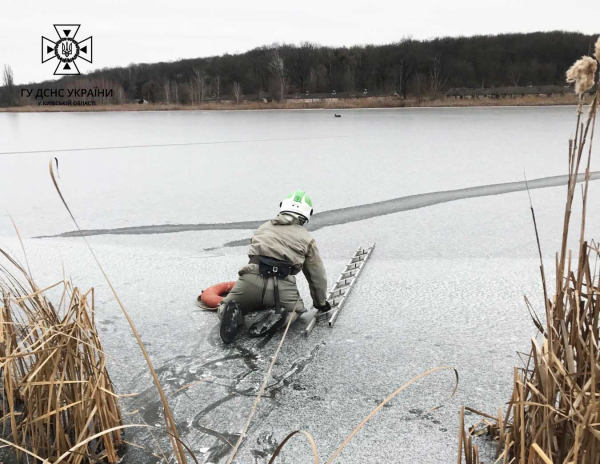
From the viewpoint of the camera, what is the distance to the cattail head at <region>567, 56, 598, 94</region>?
1222 millimetres

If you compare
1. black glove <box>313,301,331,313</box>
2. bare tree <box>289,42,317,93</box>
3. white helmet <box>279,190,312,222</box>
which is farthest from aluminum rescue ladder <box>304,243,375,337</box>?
bare tree <box>289,42,317,93</box>

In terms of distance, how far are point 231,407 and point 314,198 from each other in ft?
14.4

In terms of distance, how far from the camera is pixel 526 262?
4.24 meters

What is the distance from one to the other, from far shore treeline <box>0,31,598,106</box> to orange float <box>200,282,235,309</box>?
34.4 metres

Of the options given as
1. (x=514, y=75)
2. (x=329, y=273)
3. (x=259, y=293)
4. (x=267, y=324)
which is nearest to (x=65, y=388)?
(x=267, y=324)

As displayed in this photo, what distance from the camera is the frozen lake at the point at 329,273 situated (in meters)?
2.29

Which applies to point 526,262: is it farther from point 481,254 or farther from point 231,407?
point 231,407

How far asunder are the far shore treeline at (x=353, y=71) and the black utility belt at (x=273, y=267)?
34.7 m

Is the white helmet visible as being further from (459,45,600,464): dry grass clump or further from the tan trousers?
(459,45,600,464): dry grass clump

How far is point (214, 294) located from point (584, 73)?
2.57 m

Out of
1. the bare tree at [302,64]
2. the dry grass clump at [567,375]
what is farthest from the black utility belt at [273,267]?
the bare tree at [302,64]

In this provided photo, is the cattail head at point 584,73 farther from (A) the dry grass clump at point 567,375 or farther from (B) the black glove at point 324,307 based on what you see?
(B) the black glove at point 324,307

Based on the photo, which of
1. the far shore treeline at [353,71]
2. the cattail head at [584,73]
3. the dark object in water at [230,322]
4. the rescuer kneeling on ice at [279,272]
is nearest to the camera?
the cattail head at [584,73]

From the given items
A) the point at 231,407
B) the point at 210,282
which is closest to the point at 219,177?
the point at 210,282
